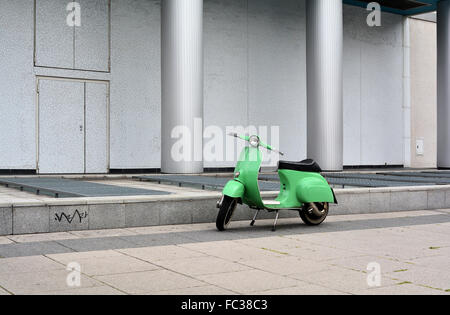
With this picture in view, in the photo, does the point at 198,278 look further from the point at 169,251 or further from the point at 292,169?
the point at 292,169

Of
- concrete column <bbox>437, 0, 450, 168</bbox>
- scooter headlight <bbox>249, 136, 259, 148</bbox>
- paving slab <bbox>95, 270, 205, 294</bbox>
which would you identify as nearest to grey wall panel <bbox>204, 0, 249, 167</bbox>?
concrete column <bbox>437, 0, 450, 168</bbox>

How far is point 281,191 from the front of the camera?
27.5 ft

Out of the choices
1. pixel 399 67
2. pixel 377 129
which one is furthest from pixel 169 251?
pixel 399 67

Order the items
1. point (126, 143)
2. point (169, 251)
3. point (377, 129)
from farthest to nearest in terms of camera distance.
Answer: point (377, 129) → point (126, 143) → point (169, 251)

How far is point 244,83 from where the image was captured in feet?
66.6

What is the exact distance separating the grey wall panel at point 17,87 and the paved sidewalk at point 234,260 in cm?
949

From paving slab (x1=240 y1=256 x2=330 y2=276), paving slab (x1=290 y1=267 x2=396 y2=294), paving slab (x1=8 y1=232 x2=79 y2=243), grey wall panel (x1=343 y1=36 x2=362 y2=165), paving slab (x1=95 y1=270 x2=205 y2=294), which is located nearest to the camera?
paving slab (x1=95 y1=270 x2=205 y2=294)

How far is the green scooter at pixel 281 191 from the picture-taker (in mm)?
7738

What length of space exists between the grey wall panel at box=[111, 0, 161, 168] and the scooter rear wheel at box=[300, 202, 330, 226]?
10322mm

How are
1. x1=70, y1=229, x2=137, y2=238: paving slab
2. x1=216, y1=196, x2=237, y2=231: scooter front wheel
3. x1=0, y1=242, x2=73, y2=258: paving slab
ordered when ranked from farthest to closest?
1. x1=216, y1=196, x2=237, y2=231: scooter front wheel
2. x1=70, y1=229, x2=137, y2=238: paving slab
3. x1=0, y1=242, x2=73, y2=258: paving slab

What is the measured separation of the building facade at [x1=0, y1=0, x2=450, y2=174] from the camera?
16.0 meters

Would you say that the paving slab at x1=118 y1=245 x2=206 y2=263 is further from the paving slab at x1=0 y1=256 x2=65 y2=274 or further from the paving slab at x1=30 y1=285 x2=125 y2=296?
the paving slab at x1=30 y1=285 x2=125 y2=296

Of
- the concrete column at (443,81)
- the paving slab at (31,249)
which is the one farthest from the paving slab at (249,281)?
the concrete column at (443,81)

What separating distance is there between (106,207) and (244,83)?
13.0 metres
